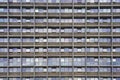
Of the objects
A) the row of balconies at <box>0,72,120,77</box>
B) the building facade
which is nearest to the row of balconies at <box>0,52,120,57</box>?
the building facade

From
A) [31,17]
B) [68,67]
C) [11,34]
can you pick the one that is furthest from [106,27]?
[11,34]

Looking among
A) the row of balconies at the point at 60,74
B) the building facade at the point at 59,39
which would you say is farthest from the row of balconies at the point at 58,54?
the row of balconies at the point at 60,74

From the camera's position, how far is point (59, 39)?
5100 centimetres

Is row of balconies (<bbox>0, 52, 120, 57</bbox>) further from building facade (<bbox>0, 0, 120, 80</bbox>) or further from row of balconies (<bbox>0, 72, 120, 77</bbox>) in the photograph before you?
row of balconies (<bbox>0, 72, 120, 77</bbox>)

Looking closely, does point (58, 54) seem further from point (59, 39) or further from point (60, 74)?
point (60, 74)

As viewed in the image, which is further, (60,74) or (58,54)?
(58,54)

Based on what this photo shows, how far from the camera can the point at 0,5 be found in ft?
170

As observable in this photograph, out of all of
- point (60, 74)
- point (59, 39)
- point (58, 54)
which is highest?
point (59, 39)

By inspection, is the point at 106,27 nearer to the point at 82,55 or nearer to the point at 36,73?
the point at 82,55

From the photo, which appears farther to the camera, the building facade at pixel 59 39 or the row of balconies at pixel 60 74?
the building facade at pixel 59 39

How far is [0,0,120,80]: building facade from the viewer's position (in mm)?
50344

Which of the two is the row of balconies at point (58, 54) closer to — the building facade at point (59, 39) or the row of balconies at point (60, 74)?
the building facade at point (59, 39)

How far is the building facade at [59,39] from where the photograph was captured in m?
50.3

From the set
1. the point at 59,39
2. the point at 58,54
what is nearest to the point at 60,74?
the point at 58,54
